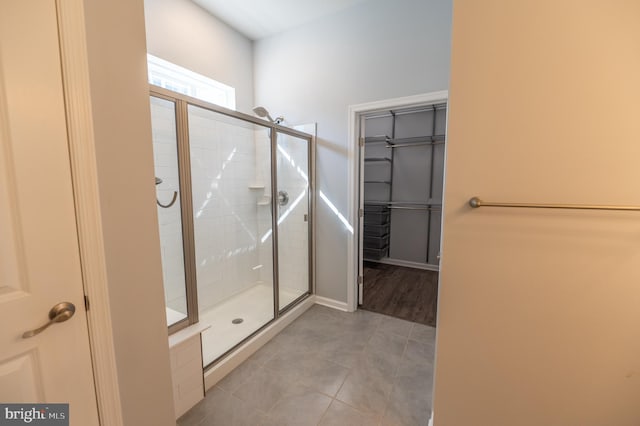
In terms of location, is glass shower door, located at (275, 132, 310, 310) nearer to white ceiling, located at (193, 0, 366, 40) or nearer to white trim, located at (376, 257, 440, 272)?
white ceiling, located at (193, 0, 366, 40)

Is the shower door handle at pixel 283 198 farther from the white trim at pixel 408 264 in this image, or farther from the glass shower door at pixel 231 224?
the white trim at pixel 408 264

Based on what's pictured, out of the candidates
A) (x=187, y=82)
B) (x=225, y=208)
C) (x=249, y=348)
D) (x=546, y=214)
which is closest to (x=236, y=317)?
(x=249, y=348)

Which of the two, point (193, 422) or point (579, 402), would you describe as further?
point (193, 422)

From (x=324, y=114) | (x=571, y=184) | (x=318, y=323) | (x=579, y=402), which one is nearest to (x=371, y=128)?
(x=324, y=114)

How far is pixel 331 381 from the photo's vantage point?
1.73 metres

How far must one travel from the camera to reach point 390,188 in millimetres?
4074

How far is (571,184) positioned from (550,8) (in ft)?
2.17

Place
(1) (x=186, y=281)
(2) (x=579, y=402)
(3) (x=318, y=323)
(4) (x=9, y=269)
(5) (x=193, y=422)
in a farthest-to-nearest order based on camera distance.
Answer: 1. (3) (x=318, y=323)
2. (1) (x=186, y=281)
3. (5) (x=193, y=422)
4. (2) (x=579, y=402)
5. (4) (x=9, y=269)

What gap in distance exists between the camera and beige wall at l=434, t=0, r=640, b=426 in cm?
93

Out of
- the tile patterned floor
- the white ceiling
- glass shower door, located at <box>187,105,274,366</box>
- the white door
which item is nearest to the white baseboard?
the tile patterned floor

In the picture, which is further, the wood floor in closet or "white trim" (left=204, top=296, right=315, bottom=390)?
the wood floor in closet

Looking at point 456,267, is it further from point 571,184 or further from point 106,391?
point 106,391

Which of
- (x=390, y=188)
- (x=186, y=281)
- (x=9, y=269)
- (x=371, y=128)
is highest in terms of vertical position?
(x=371, y=128)

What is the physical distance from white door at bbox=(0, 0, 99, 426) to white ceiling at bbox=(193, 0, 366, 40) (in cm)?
196
